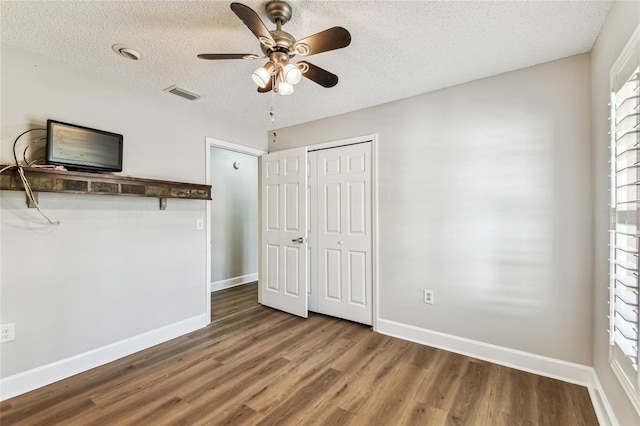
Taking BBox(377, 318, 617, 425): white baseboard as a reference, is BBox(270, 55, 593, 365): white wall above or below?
above

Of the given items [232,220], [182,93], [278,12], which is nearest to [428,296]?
[278,12]

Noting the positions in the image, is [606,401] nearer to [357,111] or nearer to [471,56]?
[471,56]

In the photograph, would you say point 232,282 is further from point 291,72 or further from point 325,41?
point 325,41

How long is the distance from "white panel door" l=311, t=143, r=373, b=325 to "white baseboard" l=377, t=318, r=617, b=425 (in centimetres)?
47

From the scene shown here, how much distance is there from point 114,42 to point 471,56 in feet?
8.58

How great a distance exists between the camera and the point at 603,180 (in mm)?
1801

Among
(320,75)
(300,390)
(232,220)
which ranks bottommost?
(300,390)

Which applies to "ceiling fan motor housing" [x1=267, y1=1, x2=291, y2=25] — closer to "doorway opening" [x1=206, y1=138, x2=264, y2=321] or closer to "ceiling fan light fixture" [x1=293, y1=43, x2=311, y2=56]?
"ceiling fan light fixture" [x1=293, y1=43, x2=311, y2=56]

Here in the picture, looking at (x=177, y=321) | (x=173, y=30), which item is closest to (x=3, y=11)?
(x=173, y=30)

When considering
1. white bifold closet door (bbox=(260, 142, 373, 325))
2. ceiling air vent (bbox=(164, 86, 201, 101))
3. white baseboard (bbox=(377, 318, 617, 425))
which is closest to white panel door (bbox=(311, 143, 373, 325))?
white bifold closet door (bbox=(260, 142, 373, 325))

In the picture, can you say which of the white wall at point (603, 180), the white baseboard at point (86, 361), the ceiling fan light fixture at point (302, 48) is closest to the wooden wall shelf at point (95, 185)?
the white baseboard at point (86, 361)

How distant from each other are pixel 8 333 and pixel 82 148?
1411mm

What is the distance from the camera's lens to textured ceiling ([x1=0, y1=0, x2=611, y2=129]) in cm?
164

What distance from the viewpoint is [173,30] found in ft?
5.98
